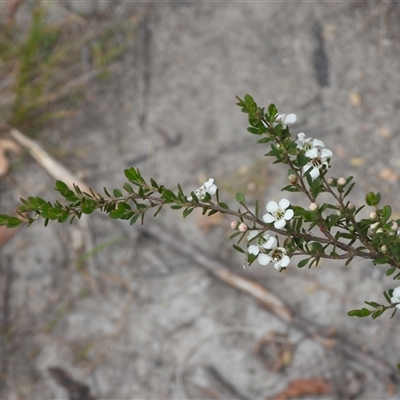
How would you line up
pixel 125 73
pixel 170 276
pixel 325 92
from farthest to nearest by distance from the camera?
pixel 125 73 → pixel 325 92 → pixel 170 276

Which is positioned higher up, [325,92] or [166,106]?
[325,92]

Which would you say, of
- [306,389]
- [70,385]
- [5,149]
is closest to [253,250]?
[306,389]

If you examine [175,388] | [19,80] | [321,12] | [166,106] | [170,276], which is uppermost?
[321,12]

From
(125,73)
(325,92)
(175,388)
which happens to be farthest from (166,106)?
(175,388)

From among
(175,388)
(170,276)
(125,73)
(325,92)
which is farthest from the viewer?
(125,73)

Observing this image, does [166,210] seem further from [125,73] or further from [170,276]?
[125,73]
